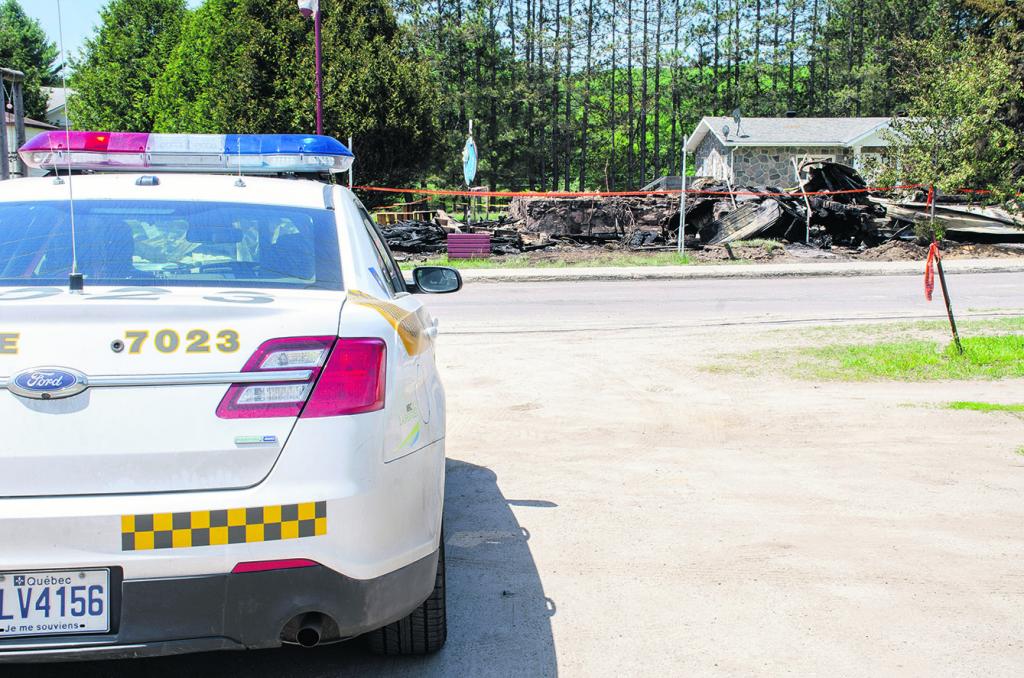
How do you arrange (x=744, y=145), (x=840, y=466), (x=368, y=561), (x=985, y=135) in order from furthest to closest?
(x=744, y=145) → (x=985, y=135) → (x=840, y=466) → (x=368, y=561)

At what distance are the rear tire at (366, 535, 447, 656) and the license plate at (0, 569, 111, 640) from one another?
1051 millimetres

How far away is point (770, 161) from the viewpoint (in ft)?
147

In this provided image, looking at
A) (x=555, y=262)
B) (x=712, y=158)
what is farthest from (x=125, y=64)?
(x=555, y=262)

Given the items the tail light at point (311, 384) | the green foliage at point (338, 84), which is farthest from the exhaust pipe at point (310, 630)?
the green foliage at point (338, 84)

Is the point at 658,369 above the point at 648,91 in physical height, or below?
below

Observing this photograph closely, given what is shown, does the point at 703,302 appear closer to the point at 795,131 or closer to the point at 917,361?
the point at 917,361

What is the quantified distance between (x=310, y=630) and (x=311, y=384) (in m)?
0.70

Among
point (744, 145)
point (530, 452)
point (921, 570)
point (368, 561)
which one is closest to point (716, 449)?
point (530, 452)

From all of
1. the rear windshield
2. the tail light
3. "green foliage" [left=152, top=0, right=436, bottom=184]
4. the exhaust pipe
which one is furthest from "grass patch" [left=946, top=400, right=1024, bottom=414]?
"green foliage" [left=152, top=0, right=436, bottom=184]

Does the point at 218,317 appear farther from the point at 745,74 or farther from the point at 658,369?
the point at 745,74

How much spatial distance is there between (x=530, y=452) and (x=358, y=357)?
12.6ft

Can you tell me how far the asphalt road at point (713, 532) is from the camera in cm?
354

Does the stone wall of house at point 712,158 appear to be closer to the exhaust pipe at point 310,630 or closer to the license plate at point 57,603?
the exhaust pipe at point 310,630

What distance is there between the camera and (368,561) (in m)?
2.81
